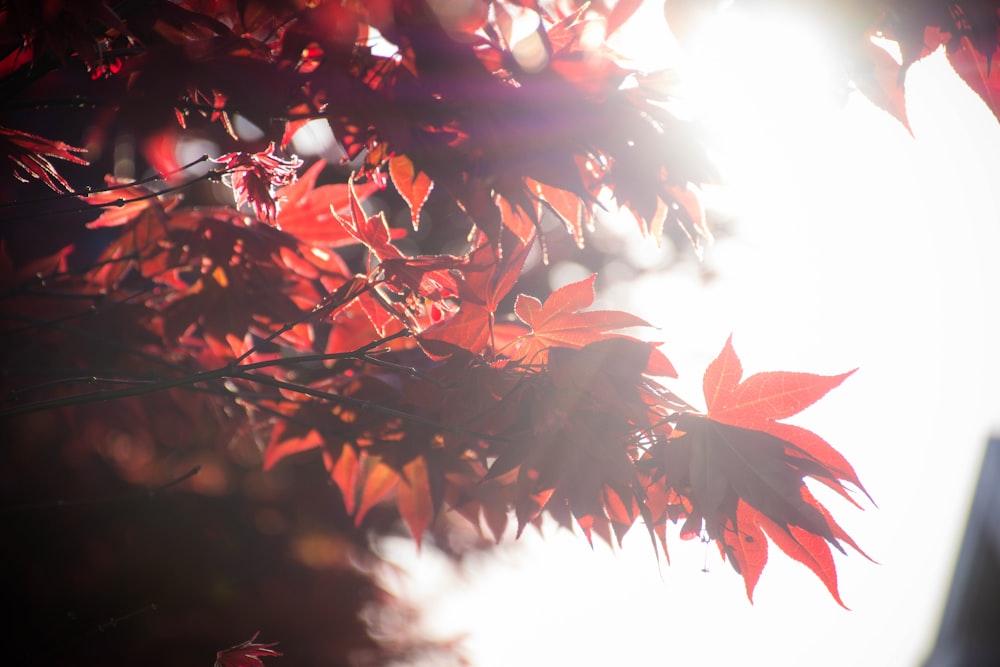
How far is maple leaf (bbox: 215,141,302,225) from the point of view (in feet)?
3.23

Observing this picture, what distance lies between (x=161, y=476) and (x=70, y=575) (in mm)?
761

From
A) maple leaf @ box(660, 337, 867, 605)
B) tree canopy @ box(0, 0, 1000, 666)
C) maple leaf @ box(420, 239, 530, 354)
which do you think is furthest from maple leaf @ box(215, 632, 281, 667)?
maple leaf @ box(660, 337, 867, 605)

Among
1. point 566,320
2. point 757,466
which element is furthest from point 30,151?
point 757,466

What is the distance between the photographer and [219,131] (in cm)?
94

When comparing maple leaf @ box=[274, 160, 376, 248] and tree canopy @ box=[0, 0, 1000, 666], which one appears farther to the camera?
maple leaf @ box=[274, 160, 376, 248]

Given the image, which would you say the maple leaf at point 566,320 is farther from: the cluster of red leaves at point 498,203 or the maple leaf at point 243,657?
the maple leaf at point 243,657

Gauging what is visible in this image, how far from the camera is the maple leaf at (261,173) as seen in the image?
3.23ft

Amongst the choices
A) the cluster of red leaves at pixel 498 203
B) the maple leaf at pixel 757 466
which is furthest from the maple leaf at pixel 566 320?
Answer: the maple leaf at pixel 757 466

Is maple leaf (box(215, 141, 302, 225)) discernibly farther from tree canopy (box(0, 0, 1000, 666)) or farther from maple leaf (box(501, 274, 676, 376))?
maple leaf (box(501, 274, 676, 376))

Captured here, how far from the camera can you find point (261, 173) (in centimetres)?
100

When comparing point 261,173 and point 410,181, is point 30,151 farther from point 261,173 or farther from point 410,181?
point 410,181

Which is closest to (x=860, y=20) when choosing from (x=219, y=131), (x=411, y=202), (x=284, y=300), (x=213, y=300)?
(x=411, y=202)

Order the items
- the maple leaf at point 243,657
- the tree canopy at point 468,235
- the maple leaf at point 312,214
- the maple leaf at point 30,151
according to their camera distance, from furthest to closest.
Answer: the maple leaf at point 312,214 → the maple leaf at point 243,657 → the maple leaf at point 30,151 → the tree canopy at point 468,235

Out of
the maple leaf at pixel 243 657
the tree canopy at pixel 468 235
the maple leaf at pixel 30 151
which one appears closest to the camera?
the tree canopy at pixel 468 235
